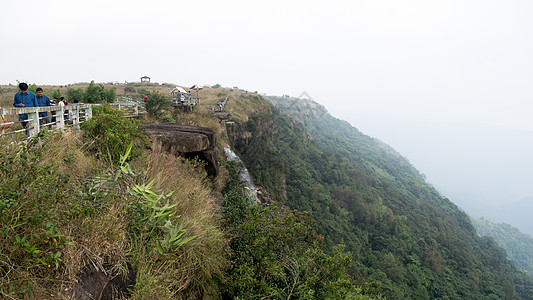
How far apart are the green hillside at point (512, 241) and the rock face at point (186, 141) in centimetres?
13804

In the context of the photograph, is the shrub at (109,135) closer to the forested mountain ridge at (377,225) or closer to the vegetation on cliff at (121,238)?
the vegetation on cliff at (121,238)

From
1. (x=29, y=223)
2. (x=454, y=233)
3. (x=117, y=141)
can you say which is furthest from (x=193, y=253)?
(x=454, y=233)

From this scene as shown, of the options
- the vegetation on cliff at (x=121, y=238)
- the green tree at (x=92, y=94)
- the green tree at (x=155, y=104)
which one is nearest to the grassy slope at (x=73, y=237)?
the vegetation on cliff at (x=121, y=238)

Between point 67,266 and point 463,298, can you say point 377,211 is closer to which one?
point 463,298

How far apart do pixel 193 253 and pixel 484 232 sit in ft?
489

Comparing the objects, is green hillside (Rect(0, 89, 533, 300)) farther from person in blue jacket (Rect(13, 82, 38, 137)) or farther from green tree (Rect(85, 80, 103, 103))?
green tree (Rect(85, 80, 103, 103))

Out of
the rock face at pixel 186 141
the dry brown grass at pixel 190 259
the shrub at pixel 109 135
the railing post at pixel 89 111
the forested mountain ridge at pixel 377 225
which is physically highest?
the railing post at pixel 89 111

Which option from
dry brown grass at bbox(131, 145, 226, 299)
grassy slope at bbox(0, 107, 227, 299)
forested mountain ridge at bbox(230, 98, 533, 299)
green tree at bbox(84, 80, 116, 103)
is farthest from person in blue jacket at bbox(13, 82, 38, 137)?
forested mountain ridge at bbox(230, 98, 533, 299)

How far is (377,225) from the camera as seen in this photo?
47.1m

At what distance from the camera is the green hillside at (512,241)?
337ft

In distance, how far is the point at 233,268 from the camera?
186 inches

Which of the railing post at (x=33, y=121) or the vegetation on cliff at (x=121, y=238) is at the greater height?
the railing post at (x=33, y=121)

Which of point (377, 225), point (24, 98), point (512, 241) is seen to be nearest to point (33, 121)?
point (24, 98)

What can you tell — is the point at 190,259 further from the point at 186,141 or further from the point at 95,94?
the point at 95,94
